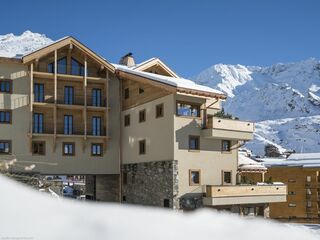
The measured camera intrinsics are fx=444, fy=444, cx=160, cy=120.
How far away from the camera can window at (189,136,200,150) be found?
2739cm

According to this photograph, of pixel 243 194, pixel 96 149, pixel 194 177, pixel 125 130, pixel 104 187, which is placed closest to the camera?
pixel 194 177

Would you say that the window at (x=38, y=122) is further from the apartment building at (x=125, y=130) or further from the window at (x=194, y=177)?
the window at (x=194, y=177)

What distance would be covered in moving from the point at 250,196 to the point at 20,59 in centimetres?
1713

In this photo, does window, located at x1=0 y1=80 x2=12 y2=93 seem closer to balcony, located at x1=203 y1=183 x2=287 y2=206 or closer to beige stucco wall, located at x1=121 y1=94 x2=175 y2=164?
beige stucco wall, located at x1=121 y1=94 x2=175 y2=164

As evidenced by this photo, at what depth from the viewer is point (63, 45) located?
1158 inches

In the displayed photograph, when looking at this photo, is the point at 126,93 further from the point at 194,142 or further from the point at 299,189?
the point at 299,189

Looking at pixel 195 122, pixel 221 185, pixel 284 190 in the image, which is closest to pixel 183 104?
pixel 195 122

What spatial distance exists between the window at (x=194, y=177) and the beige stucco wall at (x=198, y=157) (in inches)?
9.1

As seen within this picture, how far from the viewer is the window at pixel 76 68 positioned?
3031 cm

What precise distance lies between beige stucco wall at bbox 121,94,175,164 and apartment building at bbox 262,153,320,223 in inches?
773

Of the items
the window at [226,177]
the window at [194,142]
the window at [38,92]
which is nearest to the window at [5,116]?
the window at [38,92]

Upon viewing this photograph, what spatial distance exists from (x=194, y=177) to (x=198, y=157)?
1.27 meters

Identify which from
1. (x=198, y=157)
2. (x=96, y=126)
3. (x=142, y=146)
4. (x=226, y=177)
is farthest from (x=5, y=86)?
(x=226, y=177)

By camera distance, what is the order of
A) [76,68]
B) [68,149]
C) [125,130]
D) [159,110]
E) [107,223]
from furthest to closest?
[125,130] → [76,68] → [68,149] → [159,110] → [107,223]
